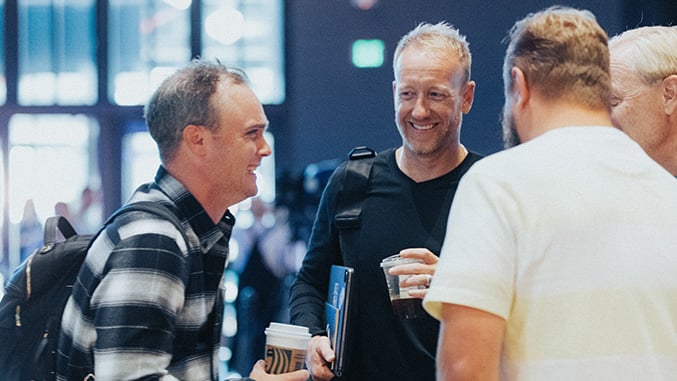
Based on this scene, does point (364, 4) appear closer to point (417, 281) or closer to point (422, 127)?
point (422, 127)

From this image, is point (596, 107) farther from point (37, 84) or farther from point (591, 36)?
point (37, 84)

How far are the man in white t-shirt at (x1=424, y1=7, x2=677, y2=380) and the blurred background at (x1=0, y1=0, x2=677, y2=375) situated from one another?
866 cm

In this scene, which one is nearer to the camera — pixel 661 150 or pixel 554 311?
pixel 554 311

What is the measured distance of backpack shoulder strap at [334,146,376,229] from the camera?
→ 95.7 inches

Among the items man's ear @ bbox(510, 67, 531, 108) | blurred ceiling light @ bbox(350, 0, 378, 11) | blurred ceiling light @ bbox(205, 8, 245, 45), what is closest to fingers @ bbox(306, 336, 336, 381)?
man's ear @ bbox(510, 67, 531, 108)

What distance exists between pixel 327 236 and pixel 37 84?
30.2ft

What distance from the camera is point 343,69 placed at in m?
10.5

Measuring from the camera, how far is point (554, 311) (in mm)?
Result: 1391

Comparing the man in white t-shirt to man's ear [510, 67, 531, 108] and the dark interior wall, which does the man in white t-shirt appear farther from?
the dark interior wall

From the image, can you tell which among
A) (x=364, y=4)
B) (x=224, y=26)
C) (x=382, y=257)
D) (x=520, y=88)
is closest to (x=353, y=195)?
(x=382, y=257)

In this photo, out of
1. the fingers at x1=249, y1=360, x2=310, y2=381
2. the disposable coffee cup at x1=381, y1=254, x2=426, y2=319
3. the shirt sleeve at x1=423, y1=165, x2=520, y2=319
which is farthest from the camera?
the disposable coffee cup at x1=381, y1=254, x2=426, y2=319

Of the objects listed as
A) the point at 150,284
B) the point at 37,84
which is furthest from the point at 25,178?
the point at 150,284

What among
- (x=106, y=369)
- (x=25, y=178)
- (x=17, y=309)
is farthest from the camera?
(x=25, y=178)

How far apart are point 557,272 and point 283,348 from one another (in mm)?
788
